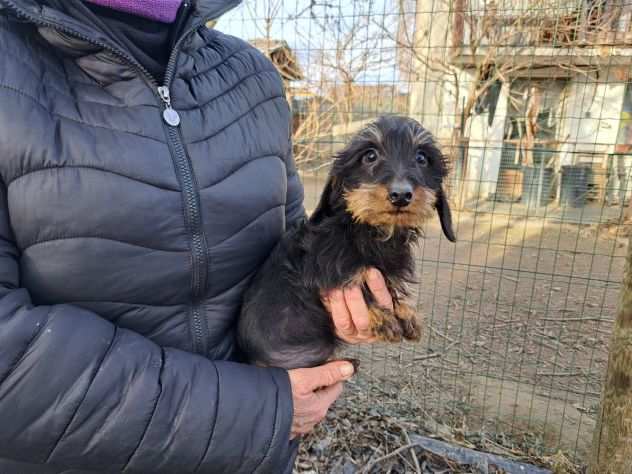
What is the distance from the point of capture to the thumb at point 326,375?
1545 millimetres

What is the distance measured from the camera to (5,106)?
1.06 metres

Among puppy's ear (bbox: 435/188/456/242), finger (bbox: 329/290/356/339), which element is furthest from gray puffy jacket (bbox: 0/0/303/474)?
puppy's ear (bbox: 435/188/456/242)

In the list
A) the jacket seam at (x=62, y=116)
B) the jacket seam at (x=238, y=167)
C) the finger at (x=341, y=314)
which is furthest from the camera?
the finger at (x=341, y=314)

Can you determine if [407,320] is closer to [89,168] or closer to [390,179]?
[390,179]

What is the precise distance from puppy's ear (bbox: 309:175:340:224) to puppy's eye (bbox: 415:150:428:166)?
37 cm

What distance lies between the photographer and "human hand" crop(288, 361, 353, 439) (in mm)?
1495

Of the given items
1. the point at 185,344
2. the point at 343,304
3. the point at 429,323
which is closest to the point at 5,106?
the point at 185,344

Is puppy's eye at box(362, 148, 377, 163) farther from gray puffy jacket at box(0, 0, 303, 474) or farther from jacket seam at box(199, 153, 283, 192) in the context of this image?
gray puffy jacket at box(0, 0, 303, 474)

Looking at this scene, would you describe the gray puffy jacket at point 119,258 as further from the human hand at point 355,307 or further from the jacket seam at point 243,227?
the human hand at point 355,307

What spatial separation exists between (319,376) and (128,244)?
31.2 inches

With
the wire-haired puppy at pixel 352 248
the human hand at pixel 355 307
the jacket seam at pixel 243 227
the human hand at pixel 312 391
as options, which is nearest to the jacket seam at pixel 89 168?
the jacket seam at pixel 243 227

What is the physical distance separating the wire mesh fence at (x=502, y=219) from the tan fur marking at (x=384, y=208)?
73 centimetres

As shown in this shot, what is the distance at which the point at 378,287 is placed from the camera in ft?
6.18

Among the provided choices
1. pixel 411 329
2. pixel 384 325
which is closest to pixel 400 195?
pixel 384 325
